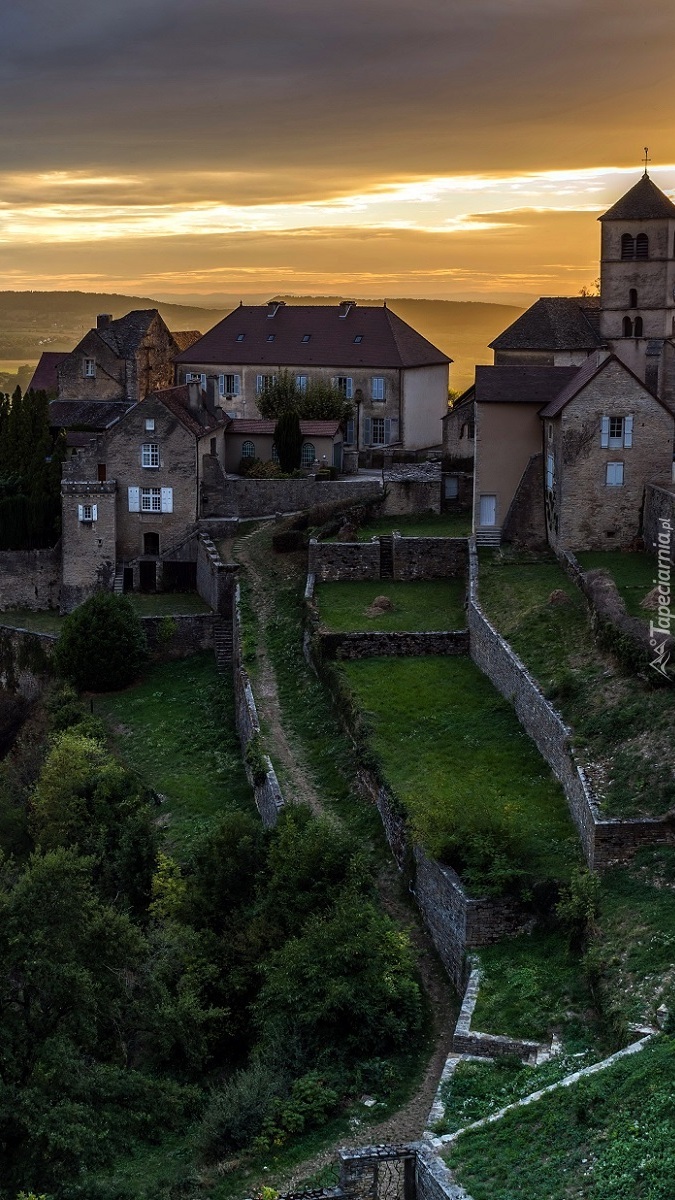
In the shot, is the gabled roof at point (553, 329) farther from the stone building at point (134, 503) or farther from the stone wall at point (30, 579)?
the stone wall at point (30, 579)

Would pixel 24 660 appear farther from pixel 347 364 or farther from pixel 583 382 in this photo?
pixel 583 382

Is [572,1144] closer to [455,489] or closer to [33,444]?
[455,489]

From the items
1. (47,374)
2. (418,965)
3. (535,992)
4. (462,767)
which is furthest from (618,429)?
(47,374)

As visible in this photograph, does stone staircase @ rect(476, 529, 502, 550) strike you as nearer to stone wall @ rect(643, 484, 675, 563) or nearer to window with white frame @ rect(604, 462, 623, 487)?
window with white frame @ rect(604, 462, 623, 487)

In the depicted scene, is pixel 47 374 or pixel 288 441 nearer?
pixel 288 441

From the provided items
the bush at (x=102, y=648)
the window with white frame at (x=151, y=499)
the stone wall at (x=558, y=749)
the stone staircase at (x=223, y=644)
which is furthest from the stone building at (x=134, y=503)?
the stone wall at (x=558, y=749)

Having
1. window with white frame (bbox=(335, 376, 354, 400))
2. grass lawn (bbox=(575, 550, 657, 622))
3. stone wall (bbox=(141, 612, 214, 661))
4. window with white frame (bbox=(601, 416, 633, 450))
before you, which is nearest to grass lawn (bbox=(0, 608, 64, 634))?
stone wall (bbox=(141, 612, 214, 661))

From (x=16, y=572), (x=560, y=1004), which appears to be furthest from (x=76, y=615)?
(x=560, y=1004)
